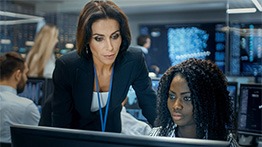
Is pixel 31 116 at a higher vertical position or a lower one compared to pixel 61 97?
lower

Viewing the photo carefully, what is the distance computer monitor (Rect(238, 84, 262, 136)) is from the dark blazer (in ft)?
2.26

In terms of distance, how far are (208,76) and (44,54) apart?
152 centimetres

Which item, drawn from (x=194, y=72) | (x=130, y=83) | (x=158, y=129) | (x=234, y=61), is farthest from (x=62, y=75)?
(x=234, y=61)

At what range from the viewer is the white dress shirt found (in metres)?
1.94

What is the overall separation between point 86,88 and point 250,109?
1080 millimetres

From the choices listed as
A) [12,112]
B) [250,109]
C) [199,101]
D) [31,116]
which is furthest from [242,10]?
[12,112]

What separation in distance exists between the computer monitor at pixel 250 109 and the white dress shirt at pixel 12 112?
52.2 inches

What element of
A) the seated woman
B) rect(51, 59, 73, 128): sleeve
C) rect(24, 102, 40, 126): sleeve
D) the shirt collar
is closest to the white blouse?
rect(51, 59, 73, 128): sleeve

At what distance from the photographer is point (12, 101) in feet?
6.48

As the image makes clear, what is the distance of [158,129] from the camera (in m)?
1.45

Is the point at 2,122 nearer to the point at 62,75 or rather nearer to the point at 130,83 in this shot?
the point at 62,75

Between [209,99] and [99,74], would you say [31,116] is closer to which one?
[99,74]

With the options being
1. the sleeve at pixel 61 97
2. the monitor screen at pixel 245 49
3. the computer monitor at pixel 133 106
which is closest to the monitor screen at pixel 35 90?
the sleeve at pixel 61 97

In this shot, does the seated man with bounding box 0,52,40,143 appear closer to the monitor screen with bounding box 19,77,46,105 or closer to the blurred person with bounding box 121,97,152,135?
the monitor screen with bounding box 19,77,46,105
